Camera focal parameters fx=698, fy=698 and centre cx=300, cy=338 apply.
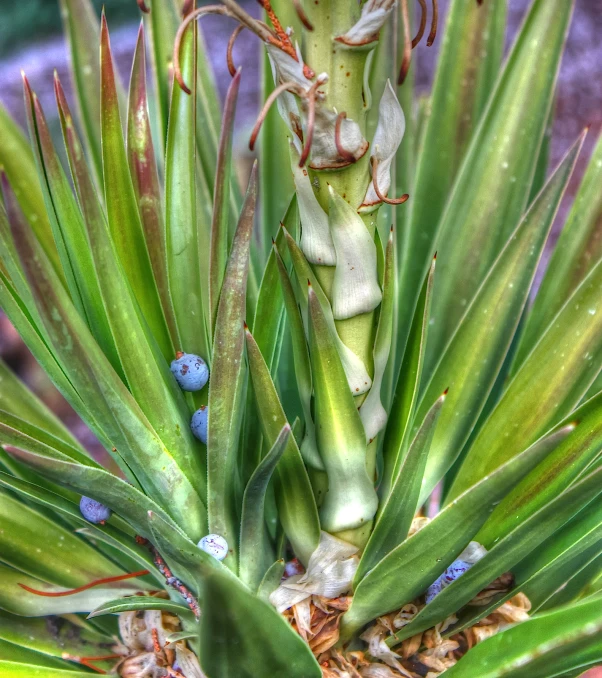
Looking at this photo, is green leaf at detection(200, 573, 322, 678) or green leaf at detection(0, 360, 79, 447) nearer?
green leaf at detection(200, 573, 322, 678)

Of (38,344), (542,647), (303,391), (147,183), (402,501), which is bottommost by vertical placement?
(542,647)

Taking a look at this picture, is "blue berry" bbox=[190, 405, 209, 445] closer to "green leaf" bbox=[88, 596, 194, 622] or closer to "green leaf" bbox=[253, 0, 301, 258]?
"green leaf" bbox=[88, 596, 194, 622]

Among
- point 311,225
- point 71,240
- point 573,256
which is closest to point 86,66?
point 71,240

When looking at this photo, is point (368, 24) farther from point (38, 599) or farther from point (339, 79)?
point (38, 599)

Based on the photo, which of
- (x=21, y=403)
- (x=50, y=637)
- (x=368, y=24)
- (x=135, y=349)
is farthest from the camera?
(x=21, y=403)

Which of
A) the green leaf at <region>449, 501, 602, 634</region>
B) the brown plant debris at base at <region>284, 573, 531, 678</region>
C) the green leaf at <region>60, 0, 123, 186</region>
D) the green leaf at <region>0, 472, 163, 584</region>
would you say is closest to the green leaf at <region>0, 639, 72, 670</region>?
the green leaf at <region>0, 472, 163, 584</region>
